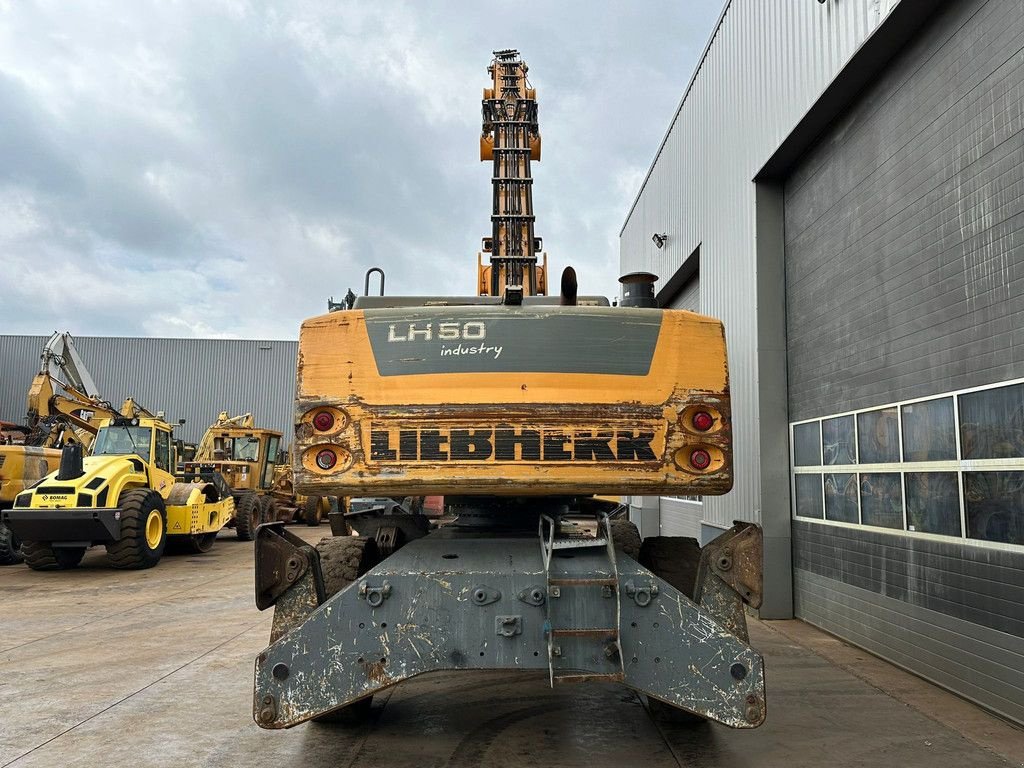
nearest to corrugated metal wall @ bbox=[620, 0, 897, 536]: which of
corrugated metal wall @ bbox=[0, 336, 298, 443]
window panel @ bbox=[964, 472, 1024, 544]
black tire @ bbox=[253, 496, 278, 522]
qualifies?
window panel @ bbox=[964, 472, 1024, 544]

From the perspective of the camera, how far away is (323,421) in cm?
430

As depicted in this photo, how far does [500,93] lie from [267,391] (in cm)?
2835

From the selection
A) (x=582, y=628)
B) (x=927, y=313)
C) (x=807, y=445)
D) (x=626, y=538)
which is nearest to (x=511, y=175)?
(x=807, y=445)

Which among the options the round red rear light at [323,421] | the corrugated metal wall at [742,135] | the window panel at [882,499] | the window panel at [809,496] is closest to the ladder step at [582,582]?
the round red rear light at [323,421]

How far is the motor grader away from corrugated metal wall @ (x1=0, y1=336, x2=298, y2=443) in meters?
23.7

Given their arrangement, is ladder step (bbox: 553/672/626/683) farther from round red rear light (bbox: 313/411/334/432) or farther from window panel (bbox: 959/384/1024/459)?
window panel (bbox: 959/384/1024/459)

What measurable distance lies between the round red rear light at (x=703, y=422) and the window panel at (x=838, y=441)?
3864 mm

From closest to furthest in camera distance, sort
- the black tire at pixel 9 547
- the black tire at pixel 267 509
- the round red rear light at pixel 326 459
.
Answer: the round red rear light at pixel 326 459
the black tire at pixel 9 547
the black tire at pixel 267 509

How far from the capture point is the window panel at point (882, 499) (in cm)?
673

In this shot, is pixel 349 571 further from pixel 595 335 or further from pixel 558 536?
pixel 595 335

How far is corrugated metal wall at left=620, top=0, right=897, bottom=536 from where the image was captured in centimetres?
773

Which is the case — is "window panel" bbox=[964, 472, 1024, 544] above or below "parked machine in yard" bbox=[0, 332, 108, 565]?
below

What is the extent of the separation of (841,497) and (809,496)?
792 mm

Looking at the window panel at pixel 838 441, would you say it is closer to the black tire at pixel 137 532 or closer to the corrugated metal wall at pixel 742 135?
the corrugated metal wall at pixel 742 135
